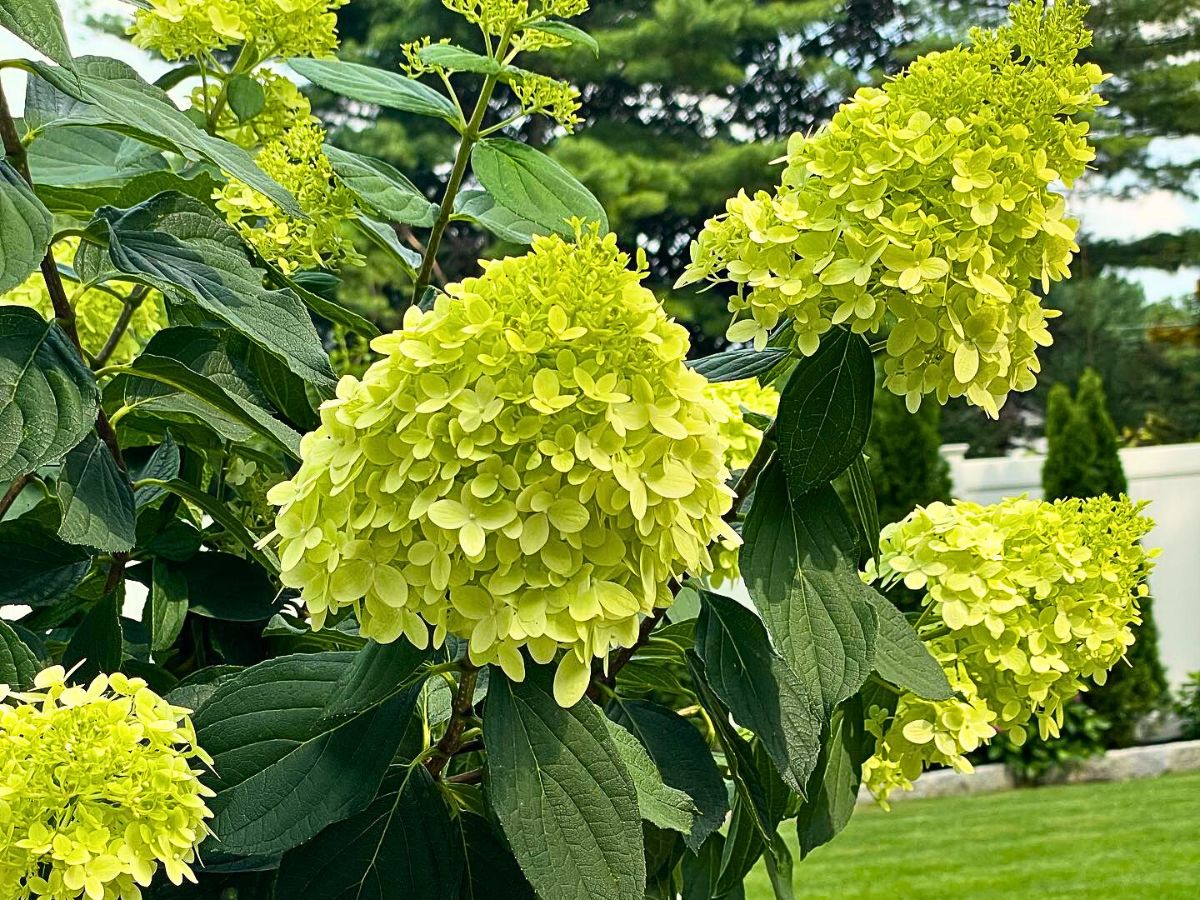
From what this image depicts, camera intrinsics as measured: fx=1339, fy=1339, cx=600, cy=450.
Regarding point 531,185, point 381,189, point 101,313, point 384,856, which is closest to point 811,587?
point 384,856

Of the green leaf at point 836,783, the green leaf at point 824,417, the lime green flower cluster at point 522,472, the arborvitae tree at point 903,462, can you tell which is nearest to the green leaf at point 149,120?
the lime green flower cluster at point 522,472

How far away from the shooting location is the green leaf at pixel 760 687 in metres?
0.89

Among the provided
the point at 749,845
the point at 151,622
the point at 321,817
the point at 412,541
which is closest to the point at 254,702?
the point at 321,817

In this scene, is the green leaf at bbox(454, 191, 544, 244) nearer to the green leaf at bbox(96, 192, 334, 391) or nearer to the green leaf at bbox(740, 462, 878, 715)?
the green leaf at bbox(96, 192, 334, 391)

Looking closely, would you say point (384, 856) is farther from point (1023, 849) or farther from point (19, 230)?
point (1023, 849)

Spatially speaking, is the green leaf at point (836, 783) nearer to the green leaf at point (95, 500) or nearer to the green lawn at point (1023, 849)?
the green leaf at point (95, 500)

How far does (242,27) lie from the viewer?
1247 mm

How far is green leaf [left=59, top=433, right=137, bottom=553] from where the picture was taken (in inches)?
35.6

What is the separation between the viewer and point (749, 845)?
1.10m

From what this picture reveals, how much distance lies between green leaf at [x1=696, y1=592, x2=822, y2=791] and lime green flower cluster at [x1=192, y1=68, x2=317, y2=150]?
692 millimetres

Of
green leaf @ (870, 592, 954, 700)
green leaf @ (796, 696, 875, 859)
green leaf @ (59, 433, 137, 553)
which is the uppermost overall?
green leaf @ (59, 433, 137, 553)

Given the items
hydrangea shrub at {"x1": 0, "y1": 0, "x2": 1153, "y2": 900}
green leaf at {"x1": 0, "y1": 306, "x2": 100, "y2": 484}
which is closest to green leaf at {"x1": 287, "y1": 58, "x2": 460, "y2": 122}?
hydrangea shrub at {"x1": 0, "y1": 0, "x2": 1153, "y2": 900}

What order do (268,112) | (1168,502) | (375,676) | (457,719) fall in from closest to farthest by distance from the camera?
(375,676) → (457,719) → (268,112) → (1168,502)

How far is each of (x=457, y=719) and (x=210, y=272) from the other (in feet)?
1.21
